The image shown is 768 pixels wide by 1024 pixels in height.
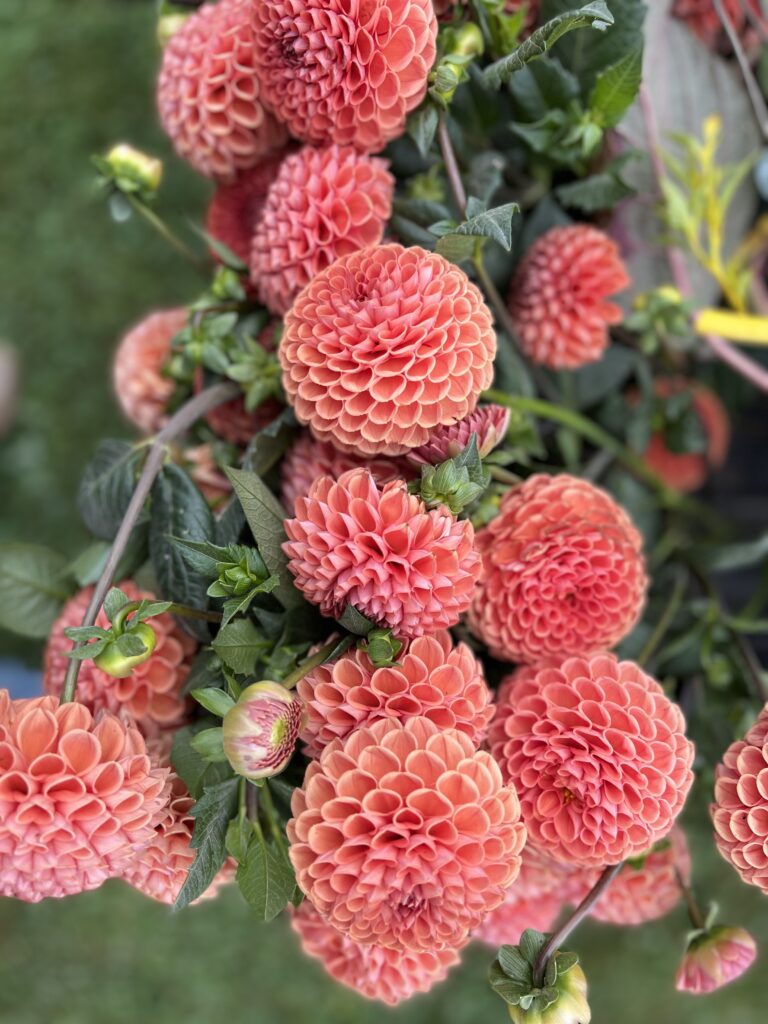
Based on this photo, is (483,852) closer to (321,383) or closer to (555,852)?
(555,852)

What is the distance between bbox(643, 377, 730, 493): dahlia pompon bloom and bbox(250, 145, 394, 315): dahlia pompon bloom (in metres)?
0.31

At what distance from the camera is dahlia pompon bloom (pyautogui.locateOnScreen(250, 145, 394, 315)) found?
1.21 ft

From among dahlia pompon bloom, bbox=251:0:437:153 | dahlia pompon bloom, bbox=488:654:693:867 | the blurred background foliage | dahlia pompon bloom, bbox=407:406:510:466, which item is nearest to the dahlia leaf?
dahlia pompon bloom, bbox=251:0:437:153

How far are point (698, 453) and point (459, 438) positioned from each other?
38cm

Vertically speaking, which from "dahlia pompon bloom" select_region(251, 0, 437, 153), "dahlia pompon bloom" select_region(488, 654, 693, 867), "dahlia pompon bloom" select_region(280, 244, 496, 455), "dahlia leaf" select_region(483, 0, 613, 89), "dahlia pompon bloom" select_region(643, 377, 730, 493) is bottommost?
"dahlia pompon bloom" select_region(643, 377, 730, 493)

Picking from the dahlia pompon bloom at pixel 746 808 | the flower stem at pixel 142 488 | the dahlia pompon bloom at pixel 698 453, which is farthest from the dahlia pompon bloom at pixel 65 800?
the dahlia pompon bloom at pixel 698 453

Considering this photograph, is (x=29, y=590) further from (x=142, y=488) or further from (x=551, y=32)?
(x=551, y=32)

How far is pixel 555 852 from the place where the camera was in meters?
0.34

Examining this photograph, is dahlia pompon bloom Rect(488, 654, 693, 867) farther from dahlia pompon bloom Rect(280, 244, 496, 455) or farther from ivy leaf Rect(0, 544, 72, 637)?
ivy leaf Rect(0, 544, 72, 637)

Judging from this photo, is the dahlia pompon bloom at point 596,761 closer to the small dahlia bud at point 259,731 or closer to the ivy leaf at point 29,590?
the small dahlia bud at point 259,731

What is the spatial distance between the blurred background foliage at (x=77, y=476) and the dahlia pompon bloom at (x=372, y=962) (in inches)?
21.3

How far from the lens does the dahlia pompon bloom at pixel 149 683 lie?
365mm

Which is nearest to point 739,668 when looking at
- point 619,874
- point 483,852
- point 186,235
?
point 619,874

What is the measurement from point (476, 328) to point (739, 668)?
0.26 metres
